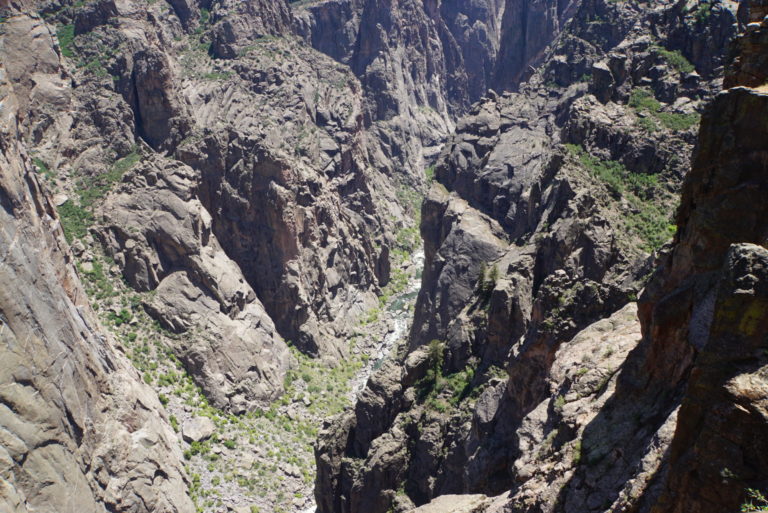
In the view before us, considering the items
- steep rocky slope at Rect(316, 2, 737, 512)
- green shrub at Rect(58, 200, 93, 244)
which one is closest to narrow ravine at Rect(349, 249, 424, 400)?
steep rocky slope at Rect(316, 2, 737, 512)

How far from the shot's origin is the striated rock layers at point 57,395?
49125 millimetres

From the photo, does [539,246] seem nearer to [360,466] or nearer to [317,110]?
[360,466]

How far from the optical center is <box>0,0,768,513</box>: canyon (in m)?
21.2

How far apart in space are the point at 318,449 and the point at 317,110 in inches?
4091

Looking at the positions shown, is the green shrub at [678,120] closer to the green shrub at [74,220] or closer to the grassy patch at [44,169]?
the green shrub at [74,220]

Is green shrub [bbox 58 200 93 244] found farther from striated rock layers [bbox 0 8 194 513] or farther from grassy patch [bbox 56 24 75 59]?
grassy patch [bbox 56 24 75 59]

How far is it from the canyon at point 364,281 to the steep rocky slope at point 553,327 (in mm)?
218

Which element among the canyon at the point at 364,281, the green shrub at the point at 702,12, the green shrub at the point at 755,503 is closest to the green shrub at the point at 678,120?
the canyon at the point at 364,281

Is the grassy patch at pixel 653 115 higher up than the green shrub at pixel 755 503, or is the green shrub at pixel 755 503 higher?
the grassy patch at pixel 653 115

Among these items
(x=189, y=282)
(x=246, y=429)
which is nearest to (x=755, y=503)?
(x=246, y=429)

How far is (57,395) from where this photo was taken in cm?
5353

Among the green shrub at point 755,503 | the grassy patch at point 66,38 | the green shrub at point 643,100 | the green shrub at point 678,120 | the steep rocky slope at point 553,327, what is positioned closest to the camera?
the green shrub at point 755,503

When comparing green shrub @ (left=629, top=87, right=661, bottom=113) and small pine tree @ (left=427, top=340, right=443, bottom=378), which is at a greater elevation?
green shrub @ (left=629, top=87, right=661, bottom=113)

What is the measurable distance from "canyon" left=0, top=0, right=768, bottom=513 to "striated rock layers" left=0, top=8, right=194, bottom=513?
274mm
